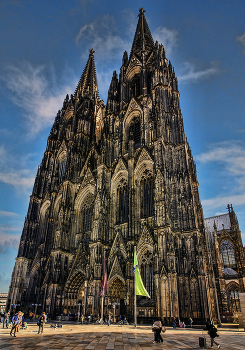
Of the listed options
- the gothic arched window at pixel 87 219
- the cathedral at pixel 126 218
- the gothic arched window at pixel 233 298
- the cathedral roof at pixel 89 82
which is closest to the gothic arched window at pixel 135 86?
the cathedral at pixel 126 218

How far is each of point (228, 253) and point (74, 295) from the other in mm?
32636

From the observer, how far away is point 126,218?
30250mm

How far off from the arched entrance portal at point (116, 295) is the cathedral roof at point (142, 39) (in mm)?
37215

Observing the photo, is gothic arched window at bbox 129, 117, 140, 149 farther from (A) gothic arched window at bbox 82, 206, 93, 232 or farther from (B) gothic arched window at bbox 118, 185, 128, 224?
(A) gothic arched window at bbox 82, 206, 93, 232

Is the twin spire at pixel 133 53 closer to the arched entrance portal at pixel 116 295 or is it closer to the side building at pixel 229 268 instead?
the side building at pixel 229 268

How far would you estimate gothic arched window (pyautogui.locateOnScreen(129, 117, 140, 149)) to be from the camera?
1395 inches

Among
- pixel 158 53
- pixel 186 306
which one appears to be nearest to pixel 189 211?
pixel 186 306

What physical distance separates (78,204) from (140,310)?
17.6 meters

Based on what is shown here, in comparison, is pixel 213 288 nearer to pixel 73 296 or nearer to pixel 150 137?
pixel 73 296

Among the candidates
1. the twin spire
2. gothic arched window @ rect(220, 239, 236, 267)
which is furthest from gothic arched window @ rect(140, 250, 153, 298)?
the twin spire

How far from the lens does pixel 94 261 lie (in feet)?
91.3

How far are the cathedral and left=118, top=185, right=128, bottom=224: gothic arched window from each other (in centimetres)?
14

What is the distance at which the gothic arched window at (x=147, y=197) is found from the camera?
94.2ft

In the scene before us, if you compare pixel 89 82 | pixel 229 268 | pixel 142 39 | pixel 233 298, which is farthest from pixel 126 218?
pixel 89 82
